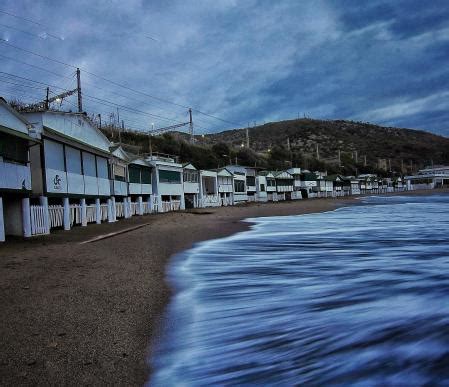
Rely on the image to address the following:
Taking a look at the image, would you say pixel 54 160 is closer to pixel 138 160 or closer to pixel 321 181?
pixel 138 160

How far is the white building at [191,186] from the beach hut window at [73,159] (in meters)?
21.1

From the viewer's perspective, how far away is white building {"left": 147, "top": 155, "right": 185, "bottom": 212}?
3422 cm

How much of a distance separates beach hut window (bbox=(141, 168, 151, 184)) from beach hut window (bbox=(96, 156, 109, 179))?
8.96 m

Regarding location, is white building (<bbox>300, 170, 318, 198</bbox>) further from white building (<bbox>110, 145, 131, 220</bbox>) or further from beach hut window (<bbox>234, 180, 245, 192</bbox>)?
white building (<bbox>110, 145, 131, 220</bbox>)

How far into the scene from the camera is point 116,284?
6219 mm

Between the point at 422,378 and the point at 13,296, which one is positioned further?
the point at 13,296

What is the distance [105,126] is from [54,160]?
4643 cm

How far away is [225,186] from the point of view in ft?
172

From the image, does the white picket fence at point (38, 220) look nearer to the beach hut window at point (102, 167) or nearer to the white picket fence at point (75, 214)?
the white picket fence at point (75, 214)

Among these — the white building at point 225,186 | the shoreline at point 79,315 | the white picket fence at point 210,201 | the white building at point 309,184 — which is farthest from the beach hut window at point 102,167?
the white building at point 309,184

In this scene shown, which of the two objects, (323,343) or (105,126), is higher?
(105,126)

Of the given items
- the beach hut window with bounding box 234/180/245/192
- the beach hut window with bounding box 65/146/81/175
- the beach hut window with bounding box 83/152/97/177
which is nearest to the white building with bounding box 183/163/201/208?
the beach hut window with bounding box 234/180/245/192

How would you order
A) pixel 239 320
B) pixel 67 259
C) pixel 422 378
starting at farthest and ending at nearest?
1. pixel 67 259
2. pixel 239 320
3. pixel 422 378

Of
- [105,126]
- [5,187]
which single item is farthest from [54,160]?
[105,126]
